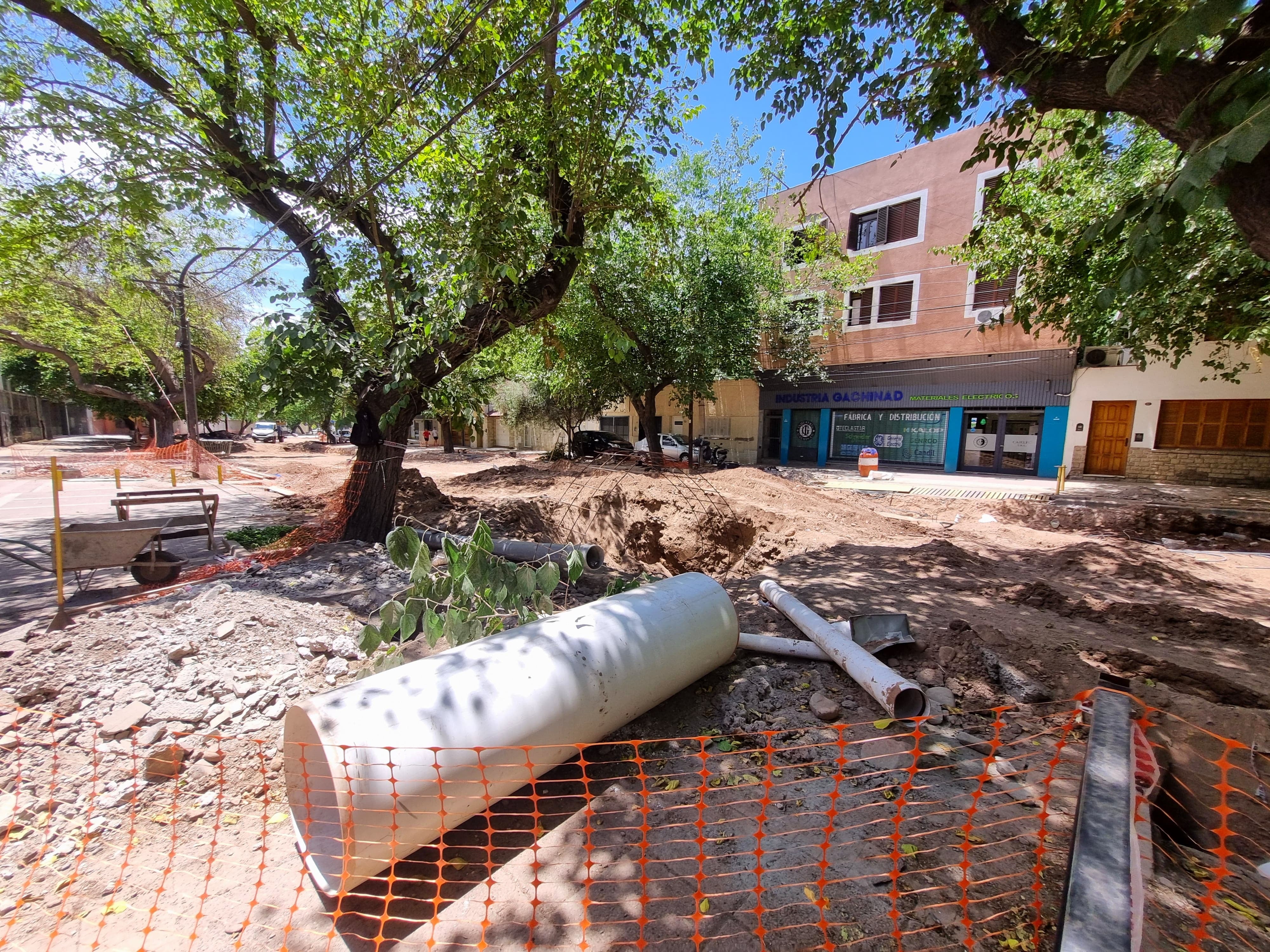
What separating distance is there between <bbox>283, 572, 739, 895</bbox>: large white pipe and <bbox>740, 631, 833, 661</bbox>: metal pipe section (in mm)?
1048

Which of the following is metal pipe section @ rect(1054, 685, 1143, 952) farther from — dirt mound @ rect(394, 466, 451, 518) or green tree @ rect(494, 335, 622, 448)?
green tree @ rect(494, 335, 622, 448)

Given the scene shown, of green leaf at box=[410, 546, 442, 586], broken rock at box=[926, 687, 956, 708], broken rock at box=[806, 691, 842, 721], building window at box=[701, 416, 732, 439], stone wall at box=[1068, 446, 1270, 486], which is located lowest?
broken rock at box=[806, 691, 842, 721]

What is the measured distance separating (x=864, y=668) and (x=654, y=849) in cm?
167

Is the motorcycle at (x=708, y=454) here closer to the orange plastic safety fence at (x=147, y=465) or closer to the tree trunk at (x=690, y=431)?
the tree trunk at (x=690, y=431)

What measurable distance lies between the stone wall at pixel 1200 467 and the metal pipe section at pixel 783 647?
1696 centimetres

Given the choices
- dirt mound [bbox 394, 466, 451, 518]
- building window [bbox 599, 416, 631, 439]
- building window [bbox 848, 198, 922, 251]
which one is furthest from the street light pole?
building window [bbox 848, 198, 922, 251]

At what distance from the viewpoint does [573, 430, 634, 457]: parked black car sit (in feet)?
72.3

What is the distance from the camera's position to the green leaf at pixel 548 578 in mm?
3602

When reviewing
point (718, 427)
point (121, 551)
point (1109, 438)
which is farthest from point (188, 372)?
point (1109, 438)

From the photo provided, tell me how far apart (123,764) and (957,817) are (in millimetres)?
4325

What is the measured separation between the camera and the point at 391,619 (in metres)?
3.11

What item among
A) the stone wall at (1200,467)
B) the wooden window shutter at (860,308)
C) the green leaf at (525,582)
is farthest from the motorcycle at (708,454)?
the green leaf at (525,582)

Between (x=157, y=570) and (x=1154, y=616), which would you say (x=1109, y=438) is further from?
(x=157, y=570)

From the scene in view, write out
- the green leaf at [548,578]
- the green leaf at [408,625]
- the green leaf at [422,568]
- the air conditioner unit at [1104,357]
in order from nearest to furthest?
the green leaf at [408,625]
the green leaf at [422,568]
the green leaf at [548,578]
the air conditioner unit at [1104,357]
